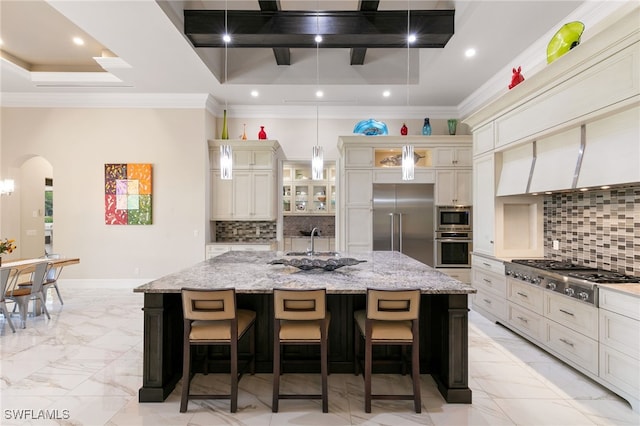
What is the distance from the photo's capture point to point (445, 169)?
5641 millimetres

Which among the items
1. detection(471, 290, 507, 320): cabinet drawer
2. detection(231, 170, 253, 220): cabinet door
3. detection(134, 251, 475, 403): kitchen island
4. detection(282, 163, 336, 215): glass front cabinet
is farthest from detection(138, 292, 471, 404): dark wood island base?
detection(282, 163, 336, 215): glass front cabinet

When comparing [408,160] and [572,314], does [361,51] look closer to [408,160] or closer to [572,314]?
[408,160]

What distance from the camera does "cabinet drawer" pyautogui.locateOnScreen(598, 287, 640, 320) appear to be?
2180 millimetres

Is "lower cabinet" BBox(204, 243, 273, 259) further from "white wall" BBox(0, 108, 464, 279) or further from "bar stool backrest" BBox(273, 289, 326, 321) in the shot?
"bar stool backrest" BBox(273, 289, 326, 321)

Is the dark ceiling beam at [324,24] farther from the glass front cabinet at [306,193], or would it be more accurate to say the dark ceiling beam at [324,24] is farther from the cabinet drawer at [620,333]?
the glass front cabinet at [306,193]

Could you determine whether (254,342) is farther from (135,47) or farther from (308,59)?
(308,59)

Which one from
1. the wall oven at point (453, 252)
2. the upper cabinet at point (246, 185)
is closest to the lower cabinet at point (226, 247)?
the upper cabinet at point (246, 185)

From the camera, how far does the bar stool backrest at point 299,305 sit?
84.9 inches

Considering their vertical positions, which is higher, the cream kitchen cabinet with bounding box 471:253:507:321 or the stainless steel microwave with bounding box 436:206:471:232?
the stainless steel microwave with bounding box 436:206:471:232

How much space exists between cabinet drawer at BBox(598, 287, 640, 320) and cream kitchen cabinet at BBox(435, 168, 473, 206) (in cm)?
327

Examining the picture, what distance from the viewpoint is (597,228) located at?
3.11 metres

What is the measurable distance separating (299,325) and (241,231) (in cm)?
421

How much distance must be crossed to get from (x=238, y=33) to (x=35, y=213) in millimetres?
5927

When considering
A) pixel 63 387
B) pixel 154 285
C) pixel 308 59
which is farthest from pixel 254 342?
pixel 308 59
